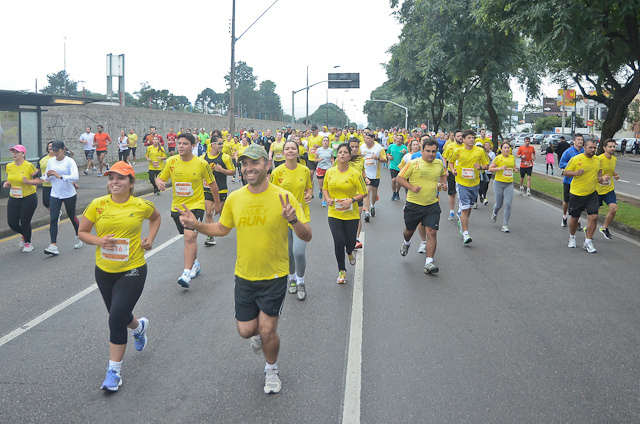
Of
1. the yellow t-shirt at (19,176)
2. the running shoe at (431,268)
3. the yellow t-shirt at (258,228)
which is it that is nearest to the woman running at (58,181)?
the yellow t-shirt at (19,176)

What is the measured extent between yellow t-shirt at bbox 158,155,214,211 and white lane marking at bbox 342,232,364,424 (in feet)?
7.78

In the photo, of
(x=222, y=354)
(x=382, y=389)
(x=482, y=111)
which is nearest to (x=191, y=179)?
(x=222, y=354)

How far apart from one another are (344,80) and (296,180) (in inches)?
1694

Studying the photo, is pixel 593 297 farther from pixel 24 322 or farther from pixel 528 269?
pixel 24 322

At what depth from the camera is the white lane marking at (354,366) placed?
4.02 metres

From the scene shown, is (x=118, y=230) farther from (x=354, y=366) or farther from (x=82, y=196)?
(x=82, y=196)

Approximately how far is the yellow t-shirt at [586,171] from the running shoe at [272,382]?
7245 mm

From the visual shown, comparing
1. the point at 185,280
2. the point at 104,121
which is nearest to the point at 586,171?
the point at 185,280

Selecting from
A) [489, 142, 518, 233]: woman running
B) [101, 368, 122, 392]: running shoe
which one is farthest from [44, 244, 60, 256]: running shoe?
[489, 142, 518, 233]: woman running

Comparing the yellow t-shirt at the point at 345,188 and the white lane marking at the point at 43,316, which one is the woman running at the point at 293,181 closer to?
the yellow t-shirt at the point at 345,188

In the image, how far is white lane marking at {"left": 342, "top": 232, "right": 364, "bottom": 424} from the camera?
4023 mm

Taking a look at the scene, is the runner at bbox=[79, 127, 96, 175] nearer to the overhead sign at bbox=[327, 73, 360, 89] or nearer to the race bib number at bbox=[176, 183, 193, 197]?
the race bib number at bbox=[176, 183, 193, 197]

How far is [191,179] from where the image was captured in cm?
758

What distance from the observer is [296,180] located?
7.16 m
